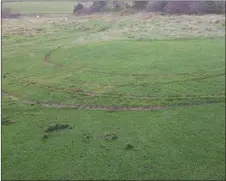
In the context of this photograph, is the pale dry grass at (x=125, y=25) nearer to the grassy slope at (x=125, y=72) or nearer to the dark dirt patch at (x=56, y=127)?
the grassy slope at (x=125, y=72)

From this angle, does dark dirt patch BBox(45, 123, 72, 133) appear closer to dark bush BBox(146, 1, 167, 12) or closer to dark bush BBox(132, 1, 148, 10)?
dark bush BBox(146, 1, 167, 12)

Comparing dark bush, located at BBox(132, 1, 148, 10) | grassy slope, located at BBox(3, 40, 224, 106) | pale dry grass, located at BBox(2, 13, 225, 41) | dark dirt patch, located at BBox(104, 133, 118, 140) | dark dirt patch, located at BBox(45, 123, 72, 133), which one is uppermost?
dark bush, located at BBox(132, 1, 148, 10)

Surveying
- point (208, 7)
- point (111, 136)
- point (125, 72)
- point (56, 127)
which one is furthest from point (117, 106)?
point (208, 7)

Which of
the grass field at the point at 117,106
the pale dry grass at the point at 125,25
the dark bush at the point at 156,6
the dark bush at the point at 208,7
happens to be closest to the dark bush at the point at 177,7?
the dark bush at the point at 208,7

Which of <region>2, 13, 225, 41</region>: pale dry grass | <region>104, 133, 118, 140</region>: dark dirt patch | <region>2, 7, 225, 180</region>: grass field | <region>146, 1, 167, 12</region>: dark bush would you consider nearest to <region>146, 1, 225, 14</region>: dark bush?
<region>146, 1, 167, 12</region>: dark bush

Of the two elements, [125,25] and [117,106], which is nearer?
[117,106]

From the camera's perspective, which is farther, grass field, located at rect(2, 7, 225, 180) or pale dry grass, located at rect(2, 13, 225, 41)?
pale dry grass, located at rect(2, 13, 225, 41)

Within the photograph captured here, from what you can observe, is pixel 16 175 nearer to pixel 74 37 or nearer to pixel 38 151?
pixel 38 151

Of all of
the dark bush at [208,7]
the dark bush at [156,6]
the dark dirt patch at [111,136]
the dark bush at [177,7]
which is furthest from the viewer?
the dark bush at [156,6]

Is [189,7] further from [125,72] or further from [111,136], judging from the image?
[111,136]

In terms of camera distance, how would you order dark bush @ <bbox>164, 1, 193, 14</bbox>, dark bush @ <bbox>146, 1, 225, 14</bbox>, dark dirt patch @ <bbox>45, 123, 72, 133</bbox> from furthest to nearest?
dark bush @ <bbox>164, 1, 193, 14</bbox>, dark bush @ <bbox>146, 1, 225, 14</bbox>, dark dirt patch @ <bbox>45, 123, 72, 133</bbox>
